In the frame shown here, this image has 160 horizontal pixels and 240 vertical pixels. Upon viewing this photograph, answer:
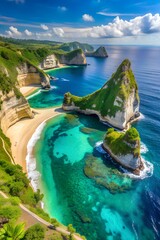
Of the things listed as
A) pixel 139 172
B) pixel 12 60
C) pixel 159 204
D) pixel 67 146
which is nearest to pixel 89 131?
pixel 67 146

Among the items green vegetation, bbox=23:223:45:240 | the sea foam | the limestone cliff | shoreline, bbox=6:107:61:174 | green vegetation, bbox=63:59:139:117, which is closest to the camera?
green vegetation, bbox=23:223:45:240

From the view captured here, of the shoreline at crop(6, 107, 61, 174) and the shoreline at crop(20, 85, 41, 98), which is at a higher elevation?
the shoreline at crop(20, 85, 41, 98)

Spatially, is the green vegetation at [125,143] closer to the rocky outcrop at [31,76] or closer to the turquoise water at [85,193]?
the turquoise water at [85,193]

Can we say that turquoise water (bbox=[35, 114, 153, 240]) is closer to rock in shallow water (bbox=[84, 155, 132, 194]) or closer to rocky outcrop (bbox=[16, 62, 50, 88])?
rock in shallow water (bbox=[84, 155, 132, 194])

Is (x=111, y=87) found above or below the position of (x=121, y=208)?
above

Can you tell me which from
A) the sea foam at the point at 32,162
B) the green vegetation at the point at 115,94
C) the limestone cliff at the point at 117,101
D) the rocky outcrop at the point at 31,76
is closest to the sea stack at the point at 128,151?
the limestone cliff at the point at 117,101

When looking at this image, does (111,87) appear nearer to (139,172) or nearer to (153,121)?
(153,121)

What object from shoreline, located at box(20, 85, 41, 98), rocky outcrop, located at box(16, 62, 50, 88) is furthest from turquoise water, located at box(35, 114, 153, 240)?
rocky outcrop, located at box(16, 62, 50, 88)

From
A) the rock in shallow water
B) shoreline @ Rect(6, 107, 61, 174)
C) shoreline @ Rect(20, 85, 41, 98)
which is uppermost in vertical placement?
shoreline @ Rect(20, 85, 41, 98)
